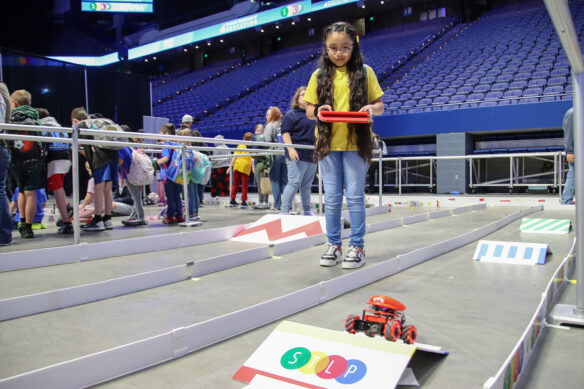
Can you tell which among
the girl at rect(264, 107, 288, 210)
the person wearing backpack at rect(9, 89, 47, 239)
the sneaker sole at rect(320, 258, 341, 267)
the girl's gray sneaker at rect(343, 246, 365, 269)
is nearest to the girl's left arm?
the girl's gray sneaker at rect(343, 246, 365, 269)

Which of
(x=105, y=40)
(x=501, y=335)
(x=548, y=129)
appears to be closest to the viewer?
(x=501, y=335)

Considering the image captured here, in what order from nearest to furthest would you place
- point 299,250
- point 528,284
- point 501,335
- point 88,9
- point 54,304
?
point 501,335 → point 54,304 → point 528,284 → point 299,250 → point 88,9

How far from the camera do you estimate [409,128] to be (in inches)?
409

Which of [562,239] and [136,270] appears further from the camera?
[562,239]

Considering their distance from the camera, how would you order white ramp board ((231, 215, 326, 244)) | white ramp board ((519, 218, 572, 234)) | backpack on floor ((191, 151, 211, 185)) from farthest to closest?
backpack on floor ((191, 151, 211, 185)) → white ramp board ((519, 218, 572, 234)) → white ramp board ((231, 215, 326, 244))

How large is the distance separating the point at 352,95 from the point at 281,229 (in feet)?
5.29

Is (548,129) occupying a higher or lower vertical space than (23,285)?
higher

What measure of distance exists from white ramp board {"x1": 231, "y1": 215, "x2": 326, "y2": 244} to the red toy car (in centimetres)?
213

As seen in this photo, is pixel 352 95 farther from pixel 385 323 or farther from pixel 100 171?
pixel 100 171

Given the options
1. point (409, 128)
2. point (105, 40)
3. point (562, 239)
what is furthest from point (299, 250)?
point (105, 40)

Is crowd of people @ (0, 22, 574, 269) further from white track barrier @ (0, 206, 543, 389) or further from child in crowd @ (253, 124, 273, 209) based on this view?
white track barrier @ (0, 206, 543, 389)

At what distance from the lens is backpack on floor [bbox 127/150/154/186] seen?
14.8 ft

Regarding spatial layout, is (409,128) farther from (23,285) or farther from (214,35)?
(214,35)

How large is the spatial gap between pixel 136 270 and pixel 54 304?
0.74 metres
